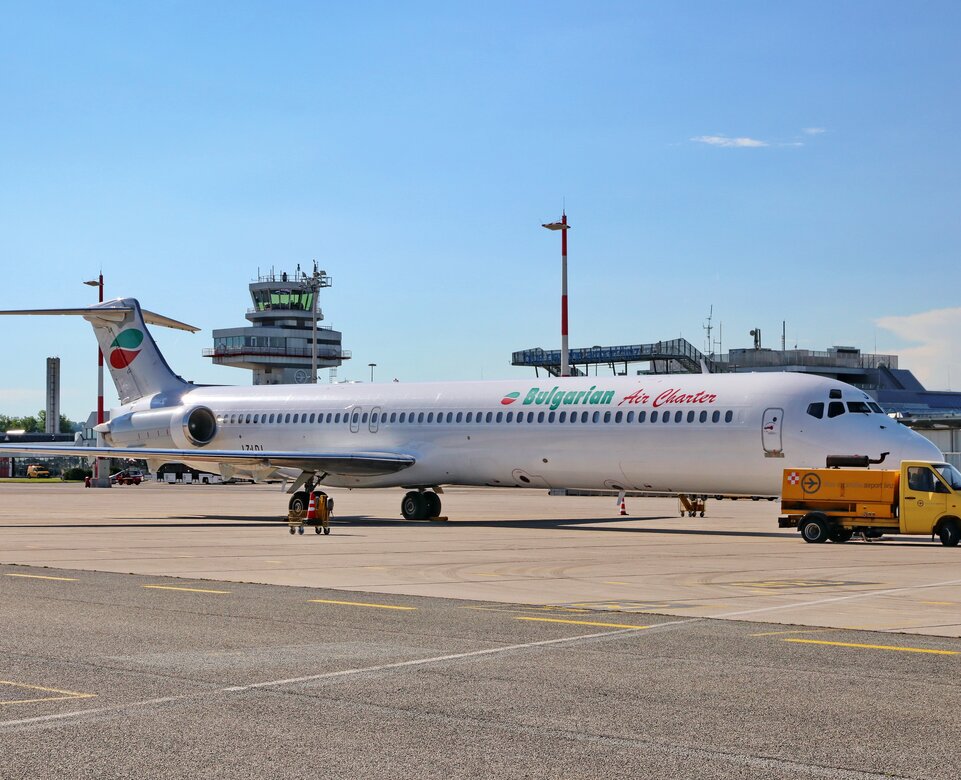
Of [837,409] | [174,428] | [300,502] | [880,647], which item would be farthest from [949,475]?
[174,428]

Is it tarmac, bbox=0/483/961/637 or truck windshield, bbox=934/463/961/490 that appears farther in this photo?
truck windshield, bbox=934/463/961/490

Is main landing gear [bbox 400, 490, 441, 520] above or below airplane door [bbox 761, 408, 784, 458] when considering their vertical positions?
below

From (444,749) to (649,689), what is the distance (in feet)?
7.87

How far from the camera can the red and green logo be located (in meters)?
44.5

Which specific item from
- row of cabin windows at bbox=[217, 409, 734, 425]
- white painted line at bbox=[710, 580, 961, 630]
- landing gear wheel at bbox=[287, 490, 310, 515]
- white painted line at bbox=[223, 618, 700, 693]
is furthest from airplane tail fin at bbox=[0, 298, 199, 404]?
white painted line at bbox=[223, 618, 700, 693]

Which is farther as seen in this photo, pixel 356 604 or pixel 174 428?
pixel 174 428

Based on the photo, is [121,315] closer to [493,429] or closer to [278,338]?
[493,429]

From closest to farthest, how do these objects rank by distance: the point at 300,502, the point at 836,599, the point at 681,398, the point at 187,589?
the point at 836,599
the point at 187,589
the point at 681,398
the point at 300,502

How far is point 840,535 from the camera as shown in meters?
26.5

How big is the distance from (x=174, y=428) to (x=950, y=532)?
26033 millimetres

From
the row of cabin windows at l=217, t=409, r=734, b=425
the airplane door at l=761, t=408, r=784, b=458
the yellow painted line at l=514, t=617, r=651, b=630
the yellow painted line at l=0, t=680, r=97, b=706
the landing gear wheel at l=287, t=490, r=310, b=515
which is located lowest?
the yellow painted line at l=514, t=617, r=651, b=630

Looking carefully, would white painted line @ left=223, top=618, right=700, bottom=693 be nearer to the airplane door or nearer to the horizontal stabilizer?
the airplane door

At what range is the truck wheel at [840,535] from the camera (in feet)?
86.8

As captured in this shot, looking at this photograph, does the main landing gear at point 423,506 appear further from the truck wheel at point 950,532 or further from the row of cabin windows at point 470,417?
the truck wheel at point 950,532
